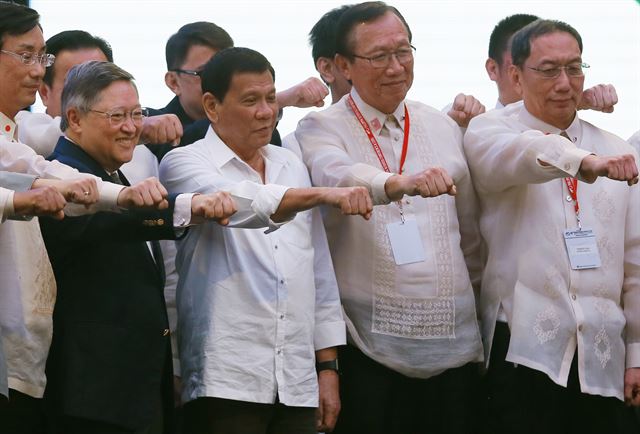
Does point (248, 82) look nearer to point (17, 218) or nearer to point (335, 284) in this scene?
point (335, 284)

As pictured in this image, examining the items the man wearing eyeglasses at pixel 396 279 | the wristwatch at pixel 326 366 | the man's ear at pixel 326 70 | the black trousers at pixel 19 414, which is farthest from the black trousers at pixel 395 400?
the man's ear at pixel 326 70

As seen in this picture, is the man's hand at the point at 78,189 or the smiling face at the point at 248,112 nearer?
the man's hand at the point at 78,189

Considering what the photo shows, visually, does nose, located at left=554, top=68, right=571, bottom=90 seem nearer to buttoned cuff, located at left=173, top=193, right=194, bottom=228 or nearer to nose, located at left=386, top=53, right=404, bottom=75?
nose, located at left=386, top=53, right=404, bottom=75

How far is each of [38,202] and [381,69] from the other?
131 centimetres

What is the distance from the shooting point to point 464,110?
3.78 metres

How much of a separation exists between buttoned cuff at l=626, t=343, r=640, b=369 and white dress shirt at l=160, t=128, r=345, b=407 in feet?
2.80

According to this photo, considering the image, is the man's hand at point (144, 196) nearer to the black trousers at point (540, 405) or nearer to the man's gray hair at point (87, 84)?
the man's gray hair at point (87, 84)

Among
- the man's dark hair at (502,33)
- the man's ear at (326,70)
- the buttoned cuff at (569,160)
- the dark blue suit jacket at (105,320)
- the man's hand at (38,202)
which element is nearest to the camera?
the man's hand at (38,202)

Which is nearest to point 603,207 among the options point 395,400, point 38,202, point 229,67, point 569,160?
point 569,160

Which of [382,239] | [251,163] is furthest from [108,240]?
[382,239]

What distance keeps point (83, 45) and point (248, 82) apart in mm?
625

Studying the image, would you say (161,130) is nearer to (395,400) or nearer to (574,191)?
(395,400)

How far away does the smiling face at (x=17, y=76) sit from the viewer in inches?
119

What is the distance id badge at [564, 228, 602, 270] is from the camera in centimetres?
339
